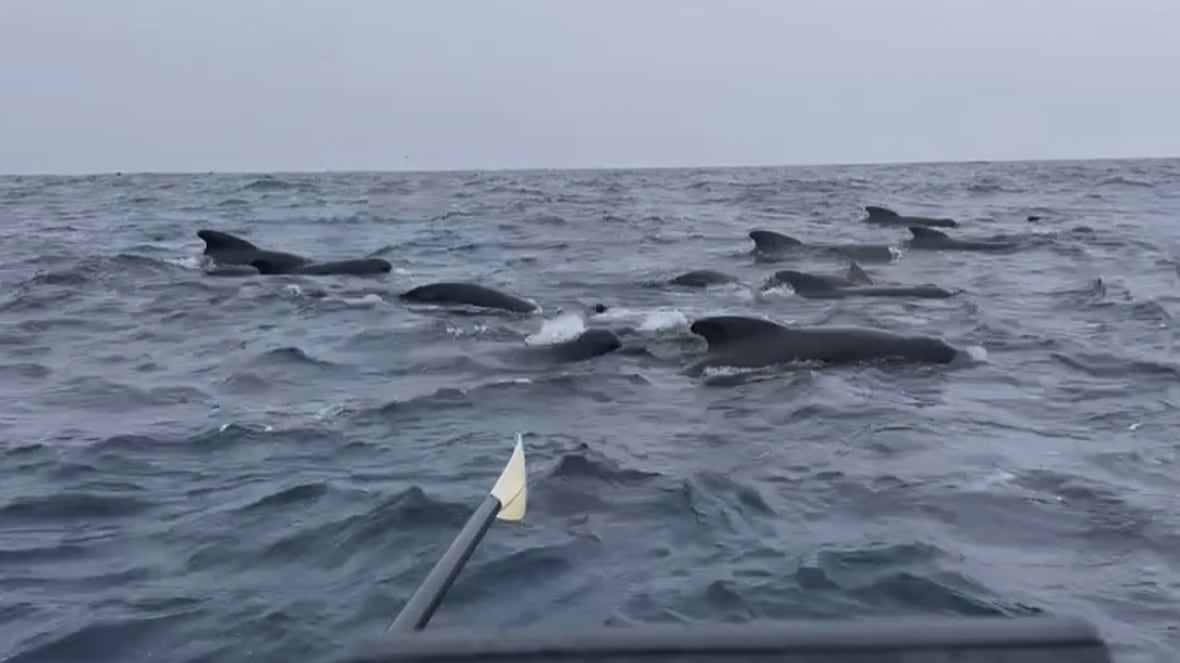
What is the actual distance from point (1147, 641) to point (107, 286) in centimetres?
1917

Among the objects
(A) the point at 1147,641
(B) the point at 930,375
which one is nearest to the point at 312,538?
(A) the point at 1147,641

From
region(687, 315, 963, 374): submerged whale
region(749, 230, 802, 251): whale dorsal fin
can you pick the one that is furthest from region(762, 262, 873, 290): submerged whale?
region(687, 315, 963, 374): submerged whale

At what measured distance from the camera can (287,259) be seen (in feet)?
75.9

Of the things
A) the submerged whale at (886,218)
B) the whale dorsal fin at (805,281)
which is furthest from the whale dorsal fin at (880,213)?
the whale dorsal fin at (805,281)

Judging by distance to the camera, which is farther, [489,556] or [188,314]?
[188,314]

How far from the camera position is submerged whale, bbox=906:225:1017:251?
87.6ft

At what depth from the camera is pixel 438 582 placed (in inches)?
161

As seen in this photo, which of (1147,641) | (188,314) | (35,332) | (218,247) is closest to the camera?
(1147,641)

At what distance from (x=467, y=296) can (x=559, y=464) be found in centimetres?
960

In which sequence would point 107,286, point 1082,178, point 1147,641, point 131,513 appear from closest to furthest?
point 1147,641 → point 131,513 → point 107,286 → point 1082,178

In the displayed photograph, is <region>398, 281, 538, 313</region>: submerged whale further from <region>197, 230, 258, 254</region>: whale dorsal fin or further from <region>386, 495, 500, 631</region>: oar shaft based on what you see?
<region>386, 495, 500, 631</region>: oar shaft

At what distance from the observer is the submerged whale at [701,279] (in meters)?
20.8

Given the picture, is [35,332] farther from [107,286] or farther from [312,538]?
[312,538]

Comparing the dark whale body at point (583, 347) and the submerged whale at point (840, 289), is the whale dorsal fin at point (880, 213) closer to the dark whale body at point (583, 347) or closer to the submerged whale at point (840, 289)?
the submerged whale at point (840, 289)
